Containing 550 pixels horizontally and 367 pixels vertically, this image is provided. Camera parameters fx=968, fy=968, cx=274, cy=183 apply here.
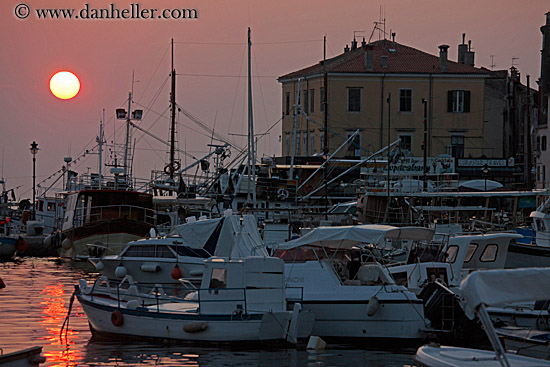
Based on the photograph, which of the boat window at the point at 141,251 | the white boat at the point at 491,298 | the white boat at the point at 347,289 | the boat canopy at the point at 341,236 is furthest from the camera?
the boat window at the point at 141,251

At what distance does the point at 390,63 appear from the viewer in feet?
251

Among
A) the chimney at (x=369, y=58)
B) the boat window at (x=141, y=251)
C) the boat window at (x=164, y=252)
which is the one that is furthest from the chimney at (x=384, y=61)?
the boat window at (x=164, y=252)

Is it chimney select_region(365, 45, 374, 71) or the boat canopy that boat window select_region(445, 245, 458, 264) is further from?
chimney select_region(365, 45, 374, 71)

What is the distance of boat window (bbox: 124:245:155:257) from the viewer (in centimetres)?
3781

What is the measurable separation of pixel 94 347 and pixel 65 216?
109 feet

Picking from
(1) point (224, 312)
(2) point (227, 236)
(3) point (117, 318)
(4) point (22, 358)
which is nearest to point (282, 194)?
(2) point (227, 236)

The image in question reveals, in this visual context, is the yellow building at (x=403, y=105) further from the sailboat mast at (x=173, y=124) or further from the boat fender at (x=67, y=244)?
the boat fender at (x=67, y=244)

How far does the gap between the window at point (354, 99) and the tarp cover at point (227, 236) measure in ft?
150

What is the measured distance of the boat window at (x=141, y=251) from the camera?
37812 mm

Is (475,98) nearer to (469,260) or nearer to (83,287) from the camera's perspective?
(469,260)

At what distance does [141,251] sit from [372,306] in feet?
51.5

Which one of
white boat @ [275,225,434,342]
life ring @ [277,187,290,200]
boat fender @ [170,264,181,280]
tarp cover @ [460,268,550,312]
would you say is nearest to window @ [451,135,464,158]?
life ring @ [277,187,290,200]

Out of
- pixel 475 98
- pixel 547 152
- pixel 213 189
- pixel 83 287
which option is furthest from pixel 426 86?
pixel 83 287

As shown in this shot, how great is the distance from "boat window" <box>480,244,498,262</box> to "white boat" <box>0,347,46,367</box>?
18.3m
